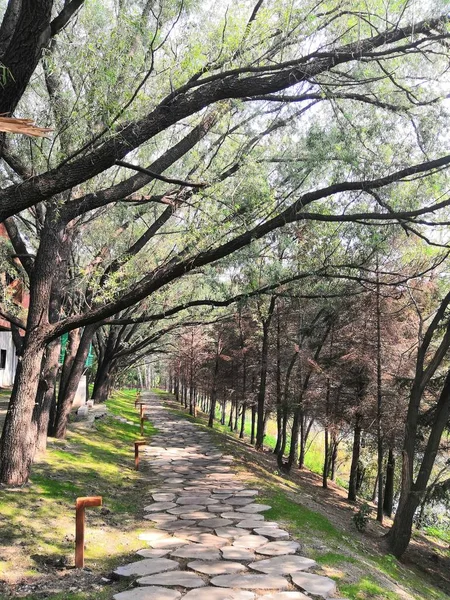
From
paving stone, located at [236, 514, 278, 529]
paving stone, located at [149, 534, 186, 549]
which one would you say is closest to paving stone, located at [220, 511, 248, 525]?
paving stone, located at [236, 514, 278, 529]

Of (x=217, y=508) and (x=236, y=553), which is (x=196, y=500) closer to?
(x=217, y=508)

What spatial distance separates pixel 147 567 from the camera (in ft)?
16.7

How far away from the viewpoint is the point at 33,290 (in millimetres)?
8242

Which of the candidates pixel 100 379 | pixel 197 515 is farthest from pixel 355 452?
pixel 100 379

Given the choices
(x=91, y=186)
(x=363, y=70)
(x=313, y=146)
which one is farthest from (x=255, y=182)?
(x=91, y=186)

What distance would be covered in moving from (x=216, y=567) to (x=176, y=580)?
52 cm

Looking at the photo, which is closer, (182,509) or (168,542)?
(168,542)

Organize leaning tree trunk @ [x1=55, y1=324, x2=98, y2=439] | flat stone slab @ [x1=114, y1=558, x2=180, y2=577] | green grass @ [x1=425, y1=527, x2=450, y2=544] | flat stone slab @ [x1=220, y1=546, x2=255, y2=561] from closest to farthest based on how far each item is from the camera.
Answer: flat stone slab @ [x1=114, y1=558, x2=180, y2=577] < flat stone slab @ [x1=220, y1=546, x2=255, y2=561] < leaning tree trunk @ [x1=55, y1=324, x2=98, y2=439] < green grass @ [x1=425, y1=527, x2=450, y2=544]

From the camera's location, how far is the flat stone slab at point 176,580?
15.1 ft

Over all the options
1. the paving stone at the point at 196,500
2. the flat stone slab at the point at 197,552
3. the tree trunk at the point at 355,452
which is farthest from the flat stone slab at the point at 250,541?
the tree trunk at the point at 355,452

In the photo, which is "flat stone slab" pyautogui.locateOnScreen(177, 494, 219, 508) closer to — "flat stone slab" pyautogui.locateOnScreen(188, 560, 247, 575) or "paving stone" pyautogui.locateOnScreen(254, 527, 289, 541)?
"paving stone" pyautogui.locateOnScreen(254, 527, 289, 541)

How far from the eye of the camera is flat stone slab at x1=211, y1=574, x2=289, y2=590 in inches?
177

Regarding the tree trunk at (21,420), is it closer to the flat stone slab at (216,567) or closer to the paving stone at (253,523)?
the paving stone at (253,523)

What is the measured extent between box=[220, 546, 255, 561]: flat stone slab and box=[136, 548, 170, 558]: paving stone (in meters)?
0.63
